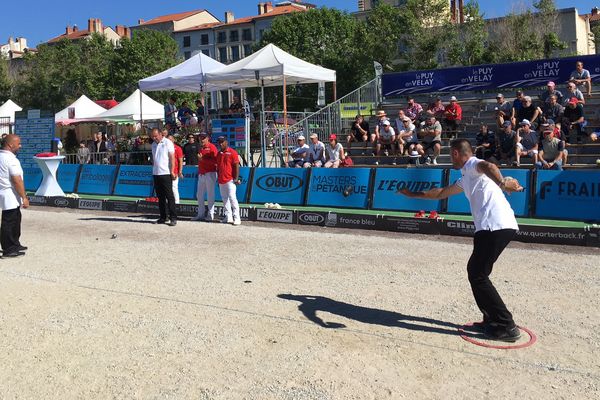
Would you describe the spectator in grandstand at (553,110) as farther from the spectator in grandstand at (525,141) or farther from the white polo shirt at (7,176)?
the white polo shirt at (7,176)

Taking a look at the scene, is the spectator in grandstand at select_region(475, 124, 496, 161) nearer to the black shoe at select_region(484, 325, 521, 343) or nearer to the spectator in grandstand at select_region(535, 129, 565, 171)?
the spectator in grandstand at select_region(535, 129, 565, 171)

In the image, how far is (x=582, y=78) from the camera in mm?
18203

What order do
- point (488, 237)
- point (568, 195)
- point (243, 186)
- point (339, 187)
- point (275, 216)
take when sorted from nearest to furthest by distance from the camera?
point (488, 237), point (568, 195), point (275, 216), point (339, 187), point (243, 186)

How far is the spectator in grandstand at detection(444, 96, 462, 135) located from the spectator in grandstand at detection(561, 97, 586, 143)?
135 inches

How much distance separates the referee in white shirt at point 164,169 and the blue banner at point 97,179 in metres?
5.92

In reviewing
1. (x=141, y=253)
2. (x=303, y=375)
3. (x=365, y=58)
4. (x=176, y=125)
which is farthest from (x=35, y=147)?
(x=365, y=58)

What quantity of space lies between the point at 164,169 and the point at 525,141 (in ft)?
29.4

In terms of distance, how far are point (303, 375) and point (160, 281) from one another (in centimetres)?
363

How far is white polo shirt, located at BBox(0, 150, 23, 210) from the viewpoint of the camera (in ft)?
30.3

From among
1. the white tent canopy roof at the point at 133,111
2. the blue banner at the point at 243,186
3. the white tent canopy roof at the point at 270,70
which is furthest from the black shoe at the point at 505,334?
the white tent canopy roof at the point at 133,111

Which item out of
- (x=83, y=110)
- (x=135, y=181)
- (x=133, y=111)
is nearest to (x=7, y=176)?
(x=135, y=181)

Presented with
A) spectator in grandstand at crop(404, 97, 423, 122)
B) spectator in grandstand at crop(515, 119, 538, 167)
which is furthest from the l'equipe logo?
spectator in grandstand at crop(404, 97, 423, 122)

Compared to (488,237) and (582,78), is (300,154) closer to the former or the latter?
(582,78)

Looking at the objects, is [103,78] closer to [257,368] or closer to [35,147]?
[35,147]
